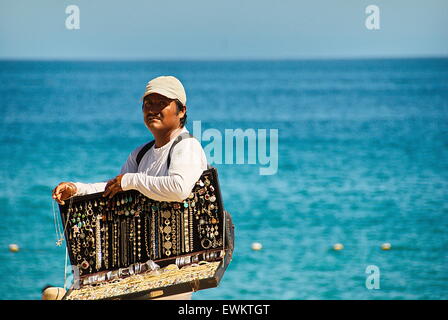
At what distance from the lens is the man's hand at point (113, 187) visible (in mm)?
3138

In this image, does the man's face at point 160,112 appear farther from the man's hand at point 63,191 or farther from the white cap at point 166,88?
the man's hand at point 63,191

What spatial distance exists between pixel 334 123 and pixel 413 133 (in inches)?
117

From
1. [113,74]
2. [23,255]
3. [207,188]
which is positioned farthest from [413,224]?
[113,74]

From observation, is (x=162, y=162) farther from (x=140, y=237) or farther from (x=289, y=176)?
(x=289, y=176)

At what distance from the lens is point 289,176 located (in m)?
10.9

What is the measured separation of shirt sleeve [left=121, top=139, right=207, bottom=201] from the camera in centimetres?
308

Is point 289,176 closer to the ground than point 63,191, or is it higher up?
closer to the ground

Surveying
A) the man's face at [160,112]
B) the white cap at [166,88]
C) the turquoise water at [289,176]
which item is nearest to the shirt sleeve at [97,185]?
the man's face at [160,112]

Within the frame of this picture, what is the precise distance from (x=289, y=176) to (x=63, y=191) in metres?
7.81

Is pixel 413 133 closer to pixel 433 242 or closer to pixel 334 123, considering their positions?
pixel 334 123

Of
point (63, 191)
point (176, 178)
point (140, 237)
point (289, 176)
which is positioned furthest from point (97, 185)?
point (289, 176)

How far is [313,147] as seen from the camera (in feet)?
41.3
